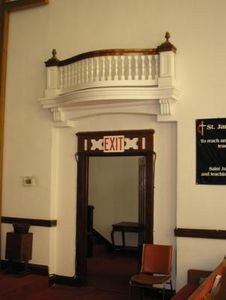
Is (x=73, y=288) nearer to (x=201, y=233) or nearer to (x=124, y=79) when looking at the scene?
(x=201, y=233)

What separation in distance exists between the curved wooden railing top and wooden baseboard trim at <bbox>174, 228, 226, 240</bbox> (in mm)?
2252

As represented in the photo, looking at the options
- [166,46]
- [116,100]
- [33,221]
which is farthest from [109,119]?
[33,221]

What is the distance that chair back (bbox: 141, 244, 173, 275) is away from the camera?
585 centimetres

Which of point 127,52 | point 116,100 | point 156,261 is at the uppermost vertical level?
point 127,52

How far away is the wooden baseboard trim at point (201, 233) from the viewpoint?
230 inches

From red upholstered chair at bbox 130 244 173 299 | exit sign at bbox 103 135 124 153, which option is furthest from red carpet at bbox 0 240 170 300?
exit sign at bbox 103 135 124 153

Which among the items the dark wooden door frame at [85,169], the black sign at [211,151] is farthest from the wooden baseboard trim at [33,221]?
the black sign at [211,151]

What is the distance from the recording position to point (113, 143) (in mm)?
6812

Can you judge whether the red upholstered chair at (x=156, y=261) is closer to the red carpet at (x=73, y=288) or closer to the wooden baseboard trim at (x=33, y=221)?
the red carpet at (x=73, y=288)

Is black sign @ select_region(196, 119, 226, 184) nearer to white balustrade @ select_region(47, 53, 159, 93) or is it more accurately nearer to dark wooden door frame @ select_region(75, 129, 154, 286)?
dark wooden door frame @ select_region(75, 129, 154, 286)

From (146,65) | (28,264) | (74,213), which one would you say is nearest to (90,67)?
(146,65)

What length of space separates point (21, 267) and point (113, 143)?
281 centimetres

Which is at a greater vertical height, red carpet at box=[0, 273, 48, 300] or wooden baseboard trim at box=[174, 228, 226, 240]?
wooden baseboard trim at box=[174, 228, 226, 240]

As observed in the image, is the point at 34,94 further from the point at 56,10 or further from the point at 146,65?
the point at 146,65
